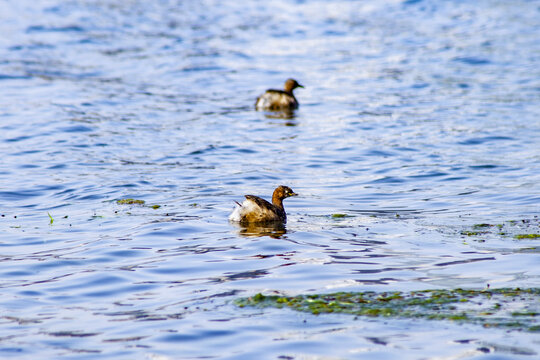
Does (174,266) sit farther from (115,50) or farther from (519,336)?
(115,50)

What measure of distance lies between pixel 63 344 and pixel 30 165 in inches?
352

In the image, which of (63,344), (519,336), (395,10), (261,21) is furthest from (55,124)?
(395,10)

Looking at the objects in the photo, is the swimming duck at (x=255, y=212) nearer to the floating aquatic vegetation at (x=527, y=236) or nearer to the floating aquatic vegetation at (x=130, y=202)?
the floating aquatic vegetation at (x=130, y=202)

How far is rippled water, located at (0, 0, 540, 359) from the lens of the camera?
706 centimetres

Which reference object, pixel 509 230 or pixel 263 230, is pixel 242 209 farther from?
pixel 509 230

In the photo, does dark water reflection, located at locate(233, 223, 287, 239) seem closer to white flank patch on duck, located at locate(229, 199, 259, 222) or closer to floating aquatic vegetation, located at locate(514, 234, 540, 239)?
white flank patch on duck, located at locate(229, 199, 259, 222)

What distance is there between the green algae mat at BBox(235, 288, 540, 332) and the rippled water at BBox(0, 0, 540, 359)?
21 centimetres

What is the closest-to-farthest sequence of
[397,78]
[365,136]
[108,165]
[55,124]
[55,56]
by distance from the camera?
1. [108,165]
2. [365,136]
3. [55,124]
4. [397,78]
5. [55,56]

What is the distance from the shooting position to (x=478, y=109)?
1962 cm

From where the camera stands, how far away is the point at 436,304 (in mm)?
7328

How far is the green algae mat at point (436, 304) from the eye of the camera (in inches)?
272

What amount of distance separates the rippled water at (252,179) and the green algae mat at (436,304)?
0.21m

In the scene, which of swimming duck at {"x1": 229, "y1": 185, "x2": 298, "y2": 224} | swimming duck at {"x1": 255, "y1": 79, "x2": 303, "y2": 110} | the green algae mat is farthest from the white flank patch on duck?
swimming duck at {"x1": 255, "y1": 79, "x2": 303, "y2": 110}

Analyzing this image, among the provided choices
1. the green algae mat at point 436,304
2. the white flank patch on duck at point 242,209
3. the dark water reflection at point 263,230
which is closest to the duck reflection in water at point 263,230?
the dark water reflection at point 263,230
